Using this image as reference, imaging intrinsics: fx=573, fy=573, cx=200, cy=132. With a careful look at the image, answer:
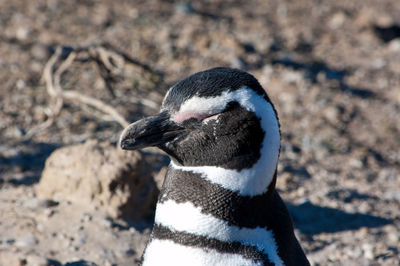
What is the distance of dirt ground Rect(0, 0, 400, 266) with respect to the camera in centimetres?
349

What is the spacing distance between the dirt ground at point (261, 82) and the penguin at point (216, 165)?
1.20 meters

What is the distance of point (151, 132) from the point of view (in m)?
2.18

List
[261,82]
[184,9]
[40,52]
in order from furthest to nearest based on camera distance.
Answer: [184,9] → [261,82] → [40,52]

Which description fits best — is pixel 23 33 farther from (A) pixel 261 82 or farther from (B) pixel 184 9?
(A) pixel 261 82

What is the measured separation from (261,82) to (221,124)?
398cm

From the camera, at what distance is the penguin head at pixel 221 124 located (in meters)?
2.09

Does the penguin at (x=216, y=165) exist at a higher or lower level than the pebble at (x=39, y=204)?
higher

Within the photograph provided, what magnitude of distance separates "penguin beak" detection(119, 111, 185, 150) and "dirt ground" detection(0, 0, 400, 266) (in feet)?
→ 4.02

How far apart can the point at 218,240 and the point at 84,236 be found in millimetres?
1434

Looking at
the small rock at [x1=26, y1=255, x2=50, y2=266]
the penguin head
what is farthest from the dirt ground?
the penguin head

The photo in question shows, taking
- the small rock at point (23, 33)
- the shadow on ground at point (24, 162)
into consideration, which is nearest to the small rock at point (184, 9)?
the small rock at point (23, 33)

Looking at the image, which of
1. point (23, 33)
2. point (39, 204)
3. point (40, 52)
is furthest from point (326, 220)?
point (23, 33)

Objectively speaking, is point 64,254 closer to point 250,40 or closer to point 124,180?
point 124,180

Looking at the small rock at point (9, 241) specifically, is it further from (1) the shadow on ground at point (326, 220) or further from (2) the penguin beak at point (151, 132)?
(1) the shadow on ground at point (326, 220)
